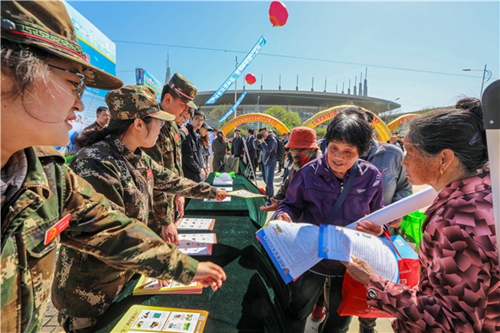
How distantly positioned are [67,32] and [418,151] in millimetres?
1248

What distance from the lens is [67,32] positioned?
0.67 m

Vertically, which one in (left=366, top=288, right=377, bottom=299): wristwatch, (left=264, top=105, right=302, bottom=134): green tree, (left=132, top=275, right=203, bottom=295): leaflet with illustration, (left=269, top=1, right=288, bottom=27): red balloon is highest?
(left=264, top=105, right=302, bottom=134): green tree

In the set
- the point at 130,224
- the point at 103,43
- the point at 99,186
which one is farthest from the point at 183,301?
the point at 103,43

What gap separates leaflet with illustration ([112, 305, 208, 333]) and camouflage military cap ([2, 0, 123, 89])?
0.95 m

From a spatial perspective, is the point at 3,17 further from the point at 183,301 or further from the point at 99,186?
the point at 183,301

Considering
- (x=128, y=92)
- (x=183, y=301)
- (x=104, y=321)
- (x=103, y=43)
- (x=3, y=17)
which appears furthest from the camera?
(x=103, y=43)

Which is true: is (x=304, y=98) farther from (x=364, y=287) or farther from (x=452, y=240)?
(x=452, y=240)

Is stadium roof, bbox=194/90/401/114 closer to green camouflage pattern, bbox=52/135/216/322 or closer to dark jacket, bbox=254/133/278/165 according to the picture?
dark jacket, bbox=254/133/278/165

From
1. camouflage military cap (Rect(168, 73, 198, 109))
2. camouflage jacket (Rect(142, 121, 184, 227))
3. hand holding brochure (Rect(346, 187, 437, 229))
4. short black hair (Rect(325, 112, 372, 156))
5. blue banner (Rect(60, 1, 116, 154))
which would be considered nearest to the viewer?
hand holding brochure (Rect(346, 187, 437, 229))

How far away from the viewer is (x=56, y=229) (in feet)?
2.45

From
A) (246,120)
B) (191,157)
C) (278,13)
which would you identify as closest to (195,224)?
(191,157)

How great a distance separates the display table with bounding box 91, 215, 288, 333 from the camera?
1005mm

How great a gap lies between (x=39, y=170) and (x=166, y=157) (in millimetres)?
1682

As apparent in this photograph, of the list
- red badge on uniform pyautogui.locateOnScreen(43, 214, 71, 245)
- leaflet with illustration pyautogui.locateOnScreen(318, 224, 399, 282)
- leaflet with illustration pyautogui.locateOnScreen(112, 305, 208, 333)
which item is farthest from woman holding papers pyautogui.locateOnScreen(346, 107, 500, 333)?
red badge on uniform pyautogui.locateOnScreen(43, 214, 71, 245)
